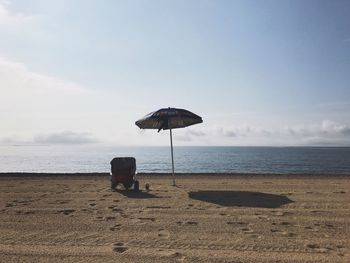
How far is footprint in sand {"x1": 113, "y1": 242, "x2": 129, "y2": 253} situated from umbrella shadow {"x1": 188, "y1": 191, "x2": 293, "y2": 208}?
457 centimetres

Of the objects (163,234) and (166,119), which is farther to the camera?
(166,119)

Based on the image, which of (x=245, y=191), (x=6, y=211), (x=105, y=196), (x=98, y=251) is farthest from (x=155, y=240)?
(x=245, y=191)

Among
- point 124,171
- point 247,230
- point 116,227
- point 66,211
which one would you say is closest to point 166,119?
point 124,171

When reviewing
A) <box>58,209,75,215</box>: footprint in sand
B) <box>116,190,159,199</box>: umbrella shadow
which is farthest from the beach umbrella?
<box>58,209,75,215</box>: footprint in sand

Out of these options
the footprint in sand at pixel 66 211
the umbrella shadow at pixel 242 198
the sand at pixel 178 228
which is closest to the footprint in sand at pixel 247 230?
the sand at pixel 178 228

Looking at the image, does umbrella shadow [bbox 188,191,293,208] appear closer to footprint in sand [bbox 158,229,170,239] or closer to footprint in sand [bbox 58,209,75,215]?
footprint in sand [bbox 158,229,170,239]

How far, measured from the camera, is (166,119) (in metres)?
14.6

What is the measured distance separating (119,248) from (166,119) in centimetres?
880

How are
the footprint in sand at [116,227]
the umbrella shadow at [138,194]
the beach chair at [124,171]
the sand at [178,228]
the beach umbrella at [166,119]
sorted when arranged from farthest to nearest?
the beach chair at [124,171], the beach umbrella at [166,119], the umbrella shadow at [138,194], the footprint in sand at [116,227], the sand at [178,228]

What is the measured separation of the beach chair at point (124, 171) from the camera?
1430 cm

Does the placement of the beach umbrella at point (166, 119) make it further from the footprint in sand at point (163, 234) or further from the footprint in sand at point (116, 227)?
the footprint in sand at point (163, 234)

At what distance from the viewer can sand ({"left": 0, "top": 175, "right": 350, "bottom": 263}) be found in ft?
19.1

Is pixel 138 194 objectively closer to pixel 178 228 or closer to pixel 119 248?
pixel 178 228

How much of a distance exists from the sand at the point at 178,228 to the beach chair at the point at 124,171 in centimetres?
177
